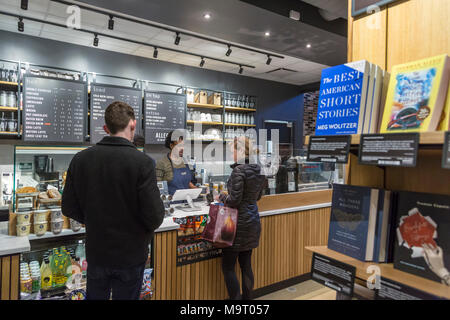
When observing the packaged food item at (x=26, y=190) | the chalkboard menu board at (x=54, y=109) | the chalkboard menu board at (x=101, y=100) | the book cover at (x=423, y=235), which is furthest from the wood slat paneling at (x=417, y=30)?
the chalkboard menu board at (x=54, y=109)

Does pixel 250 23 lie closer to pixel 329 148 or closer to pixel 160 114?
pixel 160 114

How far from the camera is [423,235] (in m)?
0.95

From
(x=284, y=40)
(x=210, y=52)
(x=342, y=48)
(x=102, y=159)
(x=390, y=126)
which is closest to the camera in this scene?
(x=390, y=126)

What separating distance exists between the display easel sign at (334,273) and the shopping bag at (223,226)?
5.41 feet

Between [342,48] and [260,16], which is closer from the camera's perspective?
[260,16]

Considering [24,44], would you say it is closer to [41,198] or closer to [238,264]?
[41,198]

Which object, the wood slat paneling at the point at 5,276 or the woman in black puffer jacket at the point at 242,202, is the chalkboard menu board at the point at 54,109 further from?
the woman in black puffer jacket at the point at 242,202

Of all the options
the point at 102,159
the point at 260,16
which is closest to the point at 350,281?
the point at 102,159

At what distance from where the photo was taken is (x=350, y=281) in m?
1.01

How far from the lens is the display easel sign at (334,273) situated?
1.01 m

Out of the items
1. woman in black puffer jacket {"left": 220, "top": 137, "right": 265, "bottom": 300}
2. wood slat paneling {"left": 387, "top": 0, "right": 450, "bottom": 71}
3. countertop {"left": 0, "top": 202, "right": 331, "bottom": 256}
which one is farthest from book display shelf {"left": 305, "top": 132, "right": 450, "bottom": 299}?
countertop {"left": 0, "top": 202, "right": 331, "bottom": 256}

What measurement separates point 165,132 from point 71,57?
193cm

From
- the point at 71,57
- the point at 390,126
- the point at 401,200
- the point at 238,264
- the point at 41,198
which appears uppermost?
the point at 71,57

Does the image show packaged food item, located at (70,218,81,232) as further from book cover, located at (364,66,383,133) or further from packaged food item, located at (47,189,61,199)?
book cover, located at (364,66,383,133)
